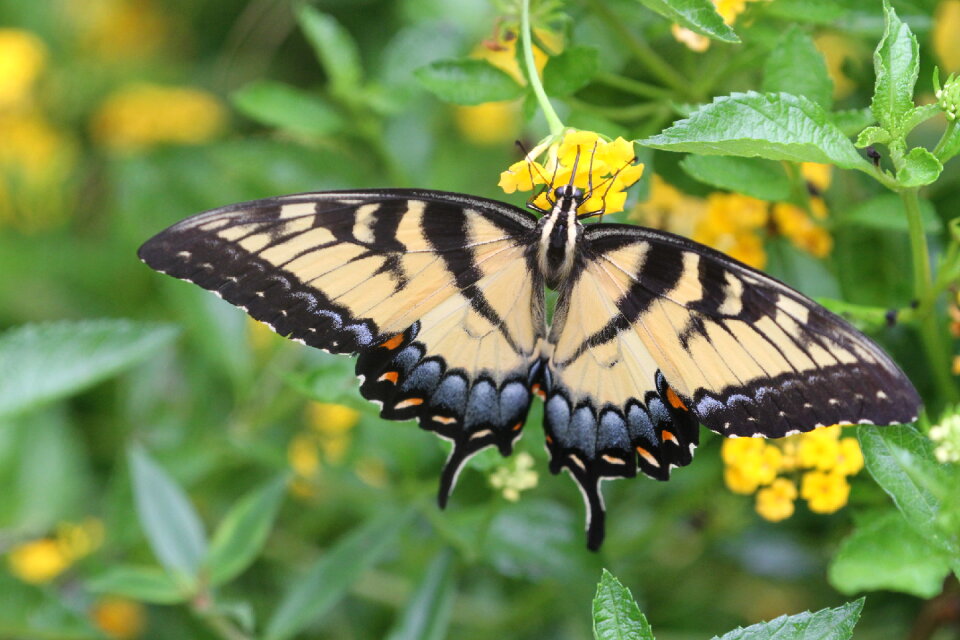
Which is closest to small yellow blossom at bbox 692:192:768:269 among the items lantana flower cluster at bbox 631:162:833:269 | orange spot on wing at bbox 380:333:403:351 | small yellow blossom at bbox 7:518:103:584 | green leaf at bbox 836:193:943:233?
lantana flower cluster at bbox 631:162:833:269

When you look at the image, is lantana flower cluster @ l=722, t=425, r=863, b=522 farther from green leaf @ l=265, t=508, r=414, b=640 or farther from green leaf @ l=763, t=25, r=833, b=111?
green leaf @ l=265, t=508, r=414, b=640

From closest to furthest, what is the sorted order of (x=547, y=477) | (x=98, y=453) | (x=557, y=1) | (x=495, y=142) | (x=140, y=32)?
(x=557, y=1), (x=547, y=477), (x=98, y=453), (x=495, y=142), (x=140, y=32)

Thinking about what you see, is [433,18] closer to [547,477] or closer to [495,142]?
[495,142]

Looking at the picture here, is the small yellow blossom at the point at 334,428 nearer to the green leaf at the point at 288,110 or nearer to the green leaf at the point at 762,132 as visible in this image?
the green leaf at the point at 288,110

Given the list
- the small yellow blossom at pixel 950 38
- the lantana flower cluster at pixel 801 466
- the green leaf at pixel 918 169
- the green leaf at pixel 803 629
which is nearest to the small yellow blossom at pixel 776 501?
the lantana flower cluster at pixel 801 466

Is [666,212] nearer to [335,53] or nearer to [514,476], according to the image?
[514,476]

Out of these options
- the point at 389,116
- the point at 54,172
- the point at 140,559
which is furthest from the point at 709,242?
the point at 54,172
